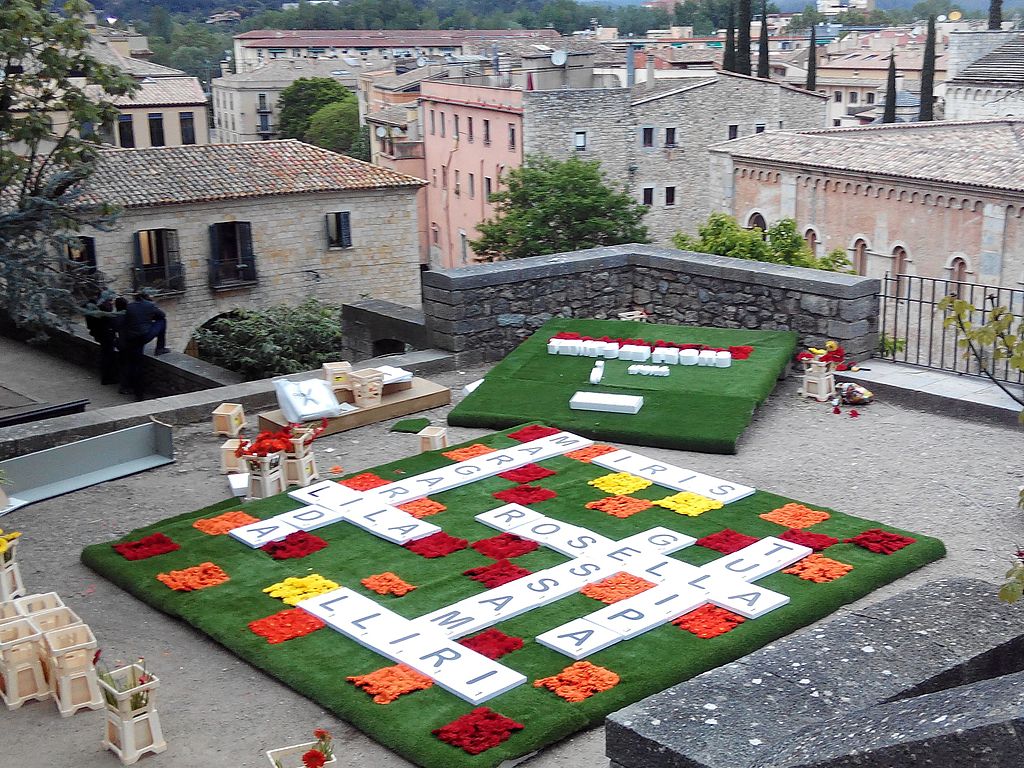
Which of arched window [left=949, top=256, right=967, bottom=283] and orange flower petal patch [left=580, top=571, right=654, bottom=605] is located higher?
orange flower petal patch [left=580, top=571, right=654, bottom=605]

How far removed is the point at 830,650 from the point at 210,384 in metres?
12.5

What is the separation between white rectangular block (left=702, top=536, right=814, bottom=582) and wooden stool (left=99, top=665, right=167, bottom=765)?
3.41 metres

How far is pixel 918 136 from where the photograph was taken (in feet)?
112

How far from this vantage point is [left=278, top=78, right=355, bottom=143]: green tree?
86.2m

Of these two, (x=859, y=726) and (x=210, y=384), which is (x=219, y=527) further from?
(x=210, y=384)

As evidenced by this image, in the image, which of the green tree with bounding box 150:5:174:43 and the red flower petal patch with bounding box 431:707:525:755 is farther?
the green tree with bounding box 150:5:174:43

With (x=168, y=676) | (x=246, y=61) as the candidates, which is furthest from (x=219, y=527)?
(x=246, y=61)

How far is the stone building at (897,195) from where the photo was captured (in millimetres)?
27328

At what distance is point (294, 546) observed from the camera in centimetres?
796

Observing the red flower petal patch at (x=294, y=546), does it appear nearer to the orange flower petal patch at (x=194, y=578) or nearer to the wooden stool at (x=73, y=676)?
the orange flower petal patch at (x=194, y=578)

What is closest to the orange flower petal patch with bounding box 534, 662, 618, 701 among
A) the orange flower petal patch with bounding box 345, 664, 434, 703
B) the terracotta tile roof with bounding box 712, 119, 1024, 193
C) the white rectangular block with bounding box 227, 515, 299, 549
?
the orange flower petal patch with bounding box 345, 664, 434, 703

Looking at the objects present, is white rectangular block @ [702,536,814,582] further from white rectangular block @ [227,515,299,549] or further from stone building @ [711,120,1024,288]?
stone building @ [711,120,1024,288]

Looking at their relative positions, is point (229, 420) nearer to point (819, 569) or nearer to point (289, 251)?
point (819, 569)

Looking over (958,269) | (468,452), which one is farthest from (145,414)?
(958,269)
